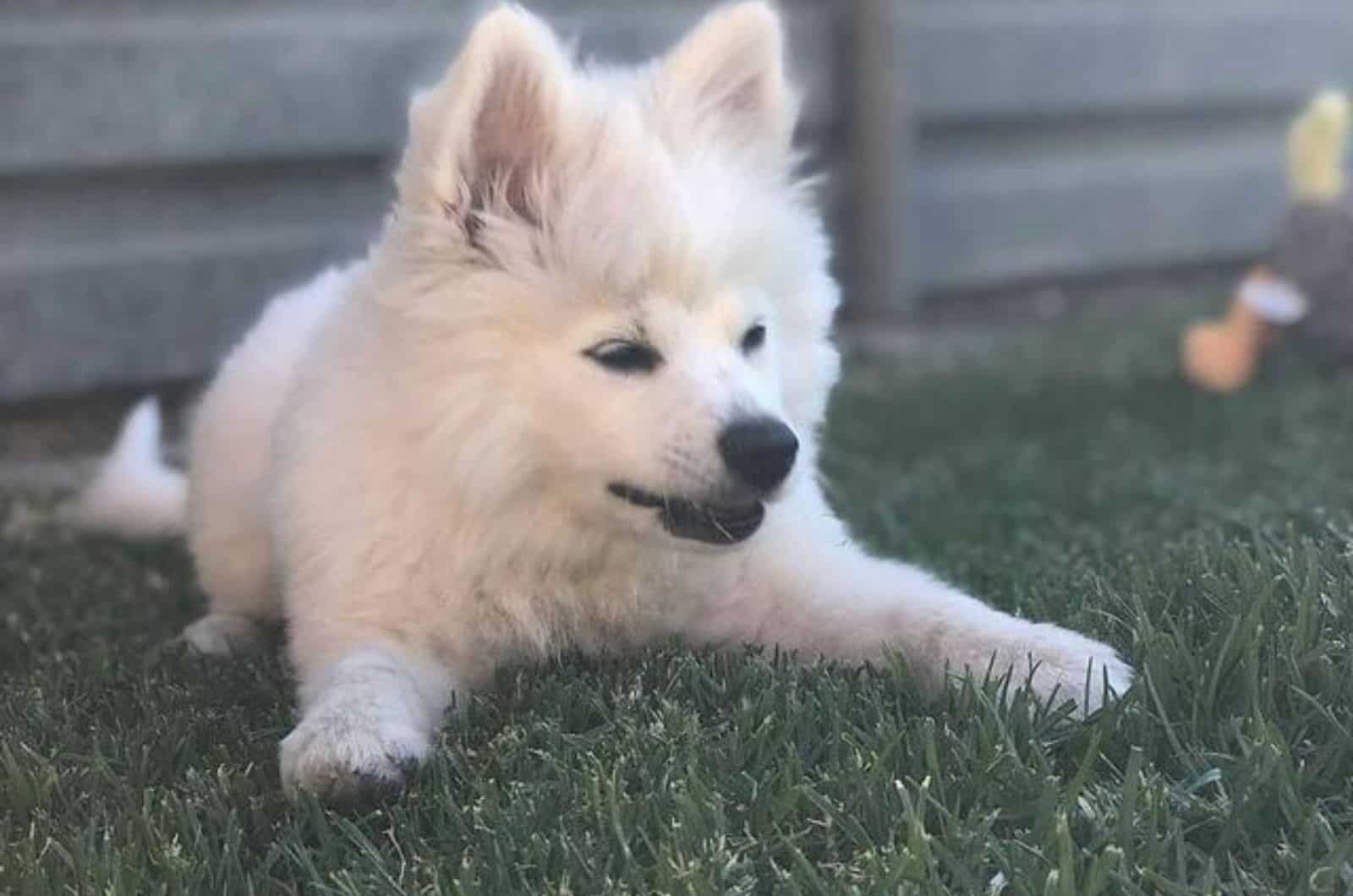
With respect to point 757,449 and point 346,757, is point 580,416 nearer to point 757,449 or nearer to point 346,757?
point 757,449

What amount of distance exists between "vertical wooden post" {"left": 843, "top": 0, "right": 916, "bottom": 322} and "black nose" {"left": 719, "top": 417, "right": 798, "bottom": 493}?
15.5 feet

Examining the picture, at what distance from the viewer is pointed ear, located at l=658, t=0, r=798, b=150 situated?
2752mm

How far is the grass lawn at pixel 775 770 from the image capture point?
1856 mm

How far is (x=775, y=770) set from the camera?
2.08 meters

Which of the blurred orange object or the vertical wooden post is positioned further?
the vertical wooden post

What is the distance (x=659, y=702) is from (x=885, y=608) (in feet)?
1.41

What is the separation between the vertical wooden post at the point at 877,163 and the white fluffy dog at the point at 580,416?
4.12 m

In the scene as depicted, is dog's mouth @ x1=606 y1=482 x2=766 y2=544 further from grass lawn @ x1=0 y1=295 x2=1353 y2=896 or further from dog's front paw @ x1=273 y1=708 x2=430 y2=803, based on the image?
dog's front paw @ x1=273 y1=708 x2=430 y2=803

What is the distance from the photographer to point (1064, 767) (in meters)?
2.07

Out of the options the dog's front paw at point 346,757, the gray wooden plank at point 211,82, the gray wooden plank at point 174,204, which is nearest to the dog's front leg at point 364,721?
the dog's front paw at point 346,757

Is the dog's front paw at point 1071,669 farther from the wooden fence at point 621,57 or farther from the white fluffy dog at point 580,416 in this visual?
the wooden fence at point 621,57

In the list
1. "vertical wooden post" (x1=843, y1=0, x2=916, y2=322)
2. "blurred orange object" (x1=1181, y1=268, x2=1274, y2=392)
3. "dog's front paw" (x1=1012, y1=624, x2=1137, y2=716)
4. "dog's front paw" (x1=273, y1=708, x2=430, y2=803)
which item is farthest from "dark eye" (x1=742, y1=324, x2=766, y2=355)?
"vertical wooden post" (x1=843, y1=0, x2=916, y2=322)

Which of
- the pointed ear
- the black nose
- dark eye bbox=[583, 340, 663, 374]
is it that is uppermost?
the pointed ear

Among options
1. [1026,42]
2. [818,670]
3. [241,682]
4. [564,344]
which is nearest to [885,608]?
[818,670]
